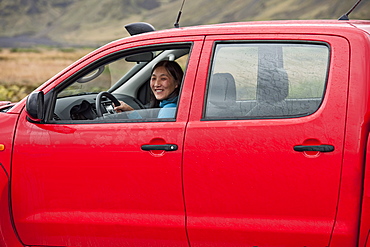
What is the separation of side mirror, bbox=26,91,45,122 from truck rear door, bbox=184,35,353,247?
88 cm

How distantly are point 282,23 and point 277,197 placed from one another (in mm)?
975

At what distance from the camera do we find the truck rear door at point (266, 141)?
2811 mm

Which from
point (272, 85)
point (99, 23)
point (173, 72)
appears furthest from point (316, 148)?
point (99, 23)

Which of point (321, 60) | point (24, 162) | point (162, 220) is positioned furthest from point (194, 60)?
point (24, 162)

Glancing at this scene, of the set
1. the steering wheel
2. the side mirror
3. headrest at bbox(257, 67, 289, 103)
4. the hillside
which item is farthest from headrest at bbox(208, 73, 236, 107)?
the hillside

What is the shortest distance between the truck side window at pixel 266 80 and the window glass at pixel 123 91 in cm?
24

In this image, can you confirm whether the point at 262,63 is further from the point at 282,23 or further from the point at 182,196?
the point at 182,196

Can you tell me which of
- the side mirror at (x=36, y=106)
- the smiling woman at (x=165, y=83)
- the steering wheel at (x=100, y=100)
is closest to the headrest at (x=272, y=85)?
Result: the smiling woman at (x=165, y=83)

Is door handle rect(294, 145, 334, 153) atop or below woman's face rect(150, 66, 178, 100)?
below

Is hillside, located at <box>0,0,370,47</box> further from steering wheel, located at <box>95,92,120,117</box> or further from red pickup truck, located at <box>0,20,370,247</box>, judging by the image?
red pickup truck, located at <box>0,20,370,247</box>

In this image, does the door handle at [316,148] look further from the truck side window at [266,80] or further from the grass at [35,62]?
the grass at [35,62]

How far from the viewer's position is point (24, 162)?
327 cm

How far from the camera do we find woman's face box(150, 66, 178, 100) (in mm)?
3559

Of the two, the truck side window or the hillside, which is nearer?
the truck side window
